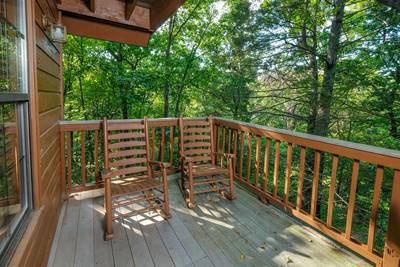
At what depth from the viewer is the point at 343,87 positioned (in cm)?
430

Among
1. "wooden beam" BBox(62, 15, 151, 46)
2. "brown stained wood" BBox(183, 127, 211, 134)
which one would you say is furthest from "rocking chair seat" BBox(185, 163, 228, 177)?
"wooden beam" BBox(62, 15, 151, 46)

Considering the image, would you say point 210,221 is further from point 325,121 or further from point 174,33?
point 174,33

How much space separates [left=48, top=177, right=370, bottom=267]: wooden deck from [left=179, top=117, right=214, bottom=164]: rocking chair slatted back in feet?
2.53

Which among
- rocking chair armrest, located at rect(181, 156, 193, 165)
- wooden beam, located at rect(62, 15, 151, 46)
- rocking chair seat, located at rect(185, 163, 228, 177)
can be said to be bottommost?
rocking chair seat, located at rect(185, 163, 228, 177)

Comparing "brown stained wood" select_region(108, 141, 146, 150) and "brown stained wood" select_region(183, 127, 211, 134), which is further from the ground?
"brown stained wood" select_region(183, 127, 211, 134)

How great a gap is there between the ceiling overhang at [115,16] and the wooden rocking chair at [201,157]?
4.65ft

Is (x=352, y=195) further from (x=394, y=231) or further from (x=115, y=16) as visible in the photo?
(x=115, y=16)

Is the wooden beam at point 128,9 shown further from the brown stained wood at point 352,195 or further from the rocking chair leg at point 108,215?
the brown stained wood at point 352,195

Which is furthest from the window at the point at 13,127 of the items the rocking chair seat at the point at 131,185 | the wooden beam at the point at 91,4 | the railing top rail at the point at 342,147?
the railing top rail at the point at 342,147

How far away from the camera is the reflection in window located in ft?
3.39

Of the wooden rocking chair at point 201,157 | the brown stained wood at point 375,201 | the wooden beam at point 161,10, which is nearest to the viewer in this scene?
the brown stained wood at point 375,201

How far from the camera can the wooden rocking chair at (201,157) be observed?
2975mm

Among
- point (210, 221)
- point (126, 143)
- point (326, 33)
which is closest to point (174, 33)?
point (326, 33)

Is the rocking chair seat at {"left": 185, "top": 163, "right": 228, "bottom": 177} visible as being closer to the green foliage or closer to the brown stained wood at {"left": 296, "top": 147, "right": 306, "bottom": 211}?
the brown stained wood at {"left": 296, "top": 147, "right": 306, "bottom": 211}
